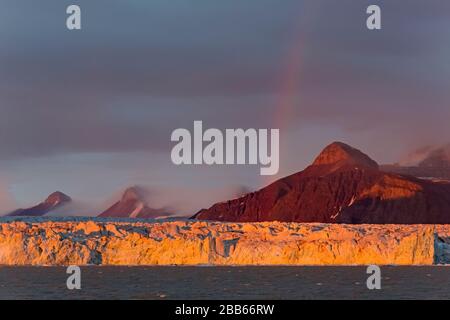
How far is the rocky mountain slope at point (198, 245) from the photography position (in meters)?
82.0

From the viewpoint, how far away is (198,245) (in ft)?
274

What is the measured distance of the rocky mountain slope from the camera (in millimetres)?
82000
